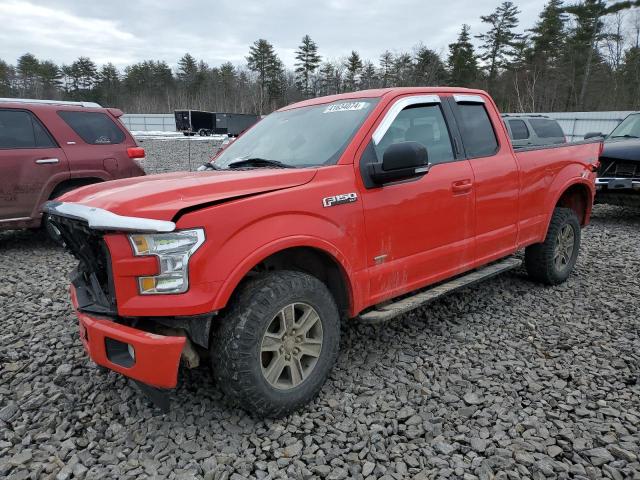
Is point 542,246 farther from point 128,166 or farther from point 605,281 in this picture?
point 128,166

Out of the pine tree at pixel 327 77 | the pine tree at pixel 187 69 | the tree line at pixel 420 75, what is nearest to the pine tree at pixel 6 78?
the tree line at pixel 420 75

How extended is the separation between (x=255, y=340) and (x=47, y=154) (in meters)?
5.13

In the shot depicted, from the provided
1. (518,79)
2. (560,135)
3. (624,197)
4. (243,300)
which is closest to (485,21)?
(518,79)

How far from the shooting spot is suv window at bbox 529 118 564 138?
40.4 ft

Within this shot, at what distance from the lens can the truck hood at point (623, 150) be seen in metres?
7.84

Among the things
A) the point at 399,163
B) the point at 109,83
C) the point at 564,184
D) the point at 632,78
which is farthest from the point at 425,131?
the point at 109,83

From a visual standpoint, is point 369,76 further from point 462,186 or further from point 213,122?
point 462,186

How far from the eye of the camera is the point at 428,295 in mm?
3426

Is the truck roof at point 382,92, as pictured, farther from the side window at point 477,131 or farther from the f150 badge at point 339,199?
the f150 badge at point 339,199

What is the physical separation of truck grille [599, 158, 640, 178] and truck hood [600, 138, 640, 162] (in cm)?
9

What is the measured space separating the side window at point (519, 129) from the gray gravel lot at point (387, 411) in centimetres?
864

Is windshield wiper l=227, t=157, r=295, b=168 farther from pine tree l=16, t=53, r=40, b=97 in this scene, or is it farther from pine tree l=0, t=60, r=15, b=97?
pine tree l=16, t=53, r=40, b=97

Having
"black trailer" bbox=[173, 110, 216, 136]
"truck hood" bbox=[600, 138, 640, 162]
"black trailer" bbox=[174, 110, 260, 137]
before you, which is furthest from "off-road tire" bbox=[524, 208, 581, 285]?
"black trailer" bbox=[173, 110, 216, 136]

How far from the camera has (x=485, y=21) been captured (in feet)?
150
